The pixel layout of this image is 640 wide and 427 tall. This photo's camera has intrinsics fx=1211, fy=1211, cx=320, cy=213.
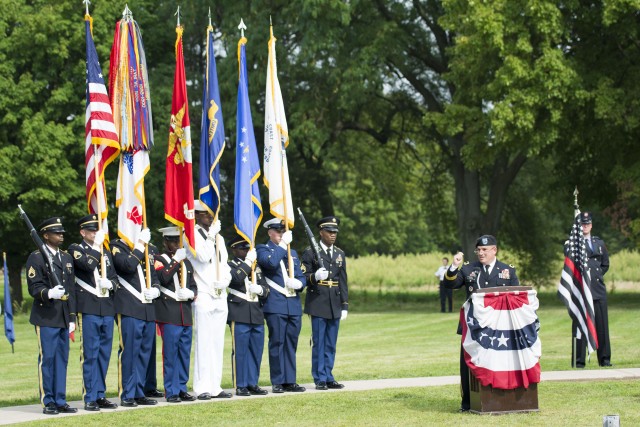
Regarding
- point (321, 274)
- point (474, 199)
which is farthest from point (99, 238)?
point (474, 199)

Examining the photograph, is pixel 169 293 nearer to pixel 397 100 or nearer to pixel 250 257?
pixel 250 257

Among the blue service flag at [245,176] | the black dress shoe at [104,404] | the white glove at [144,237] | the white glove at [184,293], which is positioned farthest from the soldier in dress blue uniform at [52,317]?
the blue service flag at [245,176]

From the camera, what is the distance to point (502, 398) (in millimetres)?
12516

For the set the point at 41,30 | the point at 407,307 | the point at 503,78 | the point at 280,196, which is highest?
the point at 41,30

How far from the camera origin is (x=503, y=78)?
32750 mm

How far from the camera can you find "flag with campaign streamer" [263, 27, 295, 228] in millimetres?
15445

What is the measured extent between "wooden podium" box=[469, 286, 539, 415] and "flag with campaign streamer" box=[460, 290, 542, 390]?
8 cm

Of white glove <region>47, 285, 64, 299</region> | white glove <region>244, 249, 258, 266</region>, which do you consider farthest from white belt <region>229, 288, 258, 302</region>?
white glove <region>47, 285, 64, 299</region>

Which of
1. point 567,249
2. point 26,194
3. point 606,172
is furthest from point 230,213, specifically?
point 567,249

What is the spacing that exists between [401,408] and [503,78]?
68.3 ft

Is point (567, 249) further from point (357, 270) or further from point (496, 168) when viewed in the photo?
point (357, 270)

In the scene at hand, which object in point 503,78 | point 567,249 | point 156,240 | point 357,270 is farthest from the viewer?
point 357,270

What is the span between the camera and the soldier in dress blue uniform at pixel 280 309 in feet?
49.0

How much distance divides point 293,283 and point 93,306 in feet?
8.76
